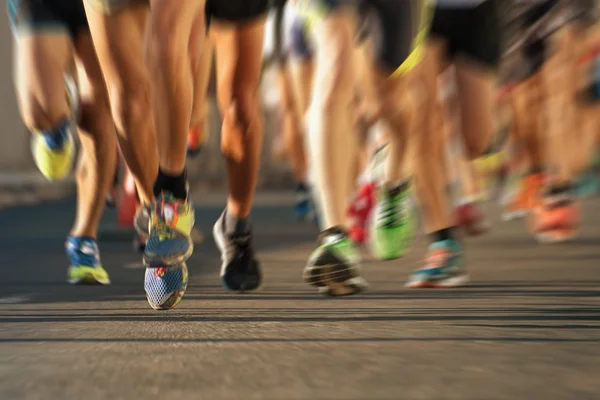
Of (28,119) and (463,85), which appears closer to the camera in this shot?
(28,119)

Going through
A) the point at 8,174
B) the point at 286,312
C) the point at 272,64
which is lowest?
the point at 286,312

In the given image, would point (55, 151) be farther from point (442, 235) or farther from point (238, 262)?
point (442, 235)

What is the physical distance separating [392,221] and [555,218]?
2.22 meters

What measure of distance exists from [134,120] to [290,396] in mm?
1932

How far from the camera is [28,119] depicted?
4.99 metres

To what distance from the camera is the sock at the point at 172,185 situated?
3.96m

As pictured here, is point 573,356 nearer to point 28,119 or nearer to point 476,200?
point 28,119

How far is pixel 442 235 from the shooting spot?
16.3ft

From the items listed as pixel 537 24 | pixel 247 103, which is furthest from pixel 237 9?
pixel 537 24

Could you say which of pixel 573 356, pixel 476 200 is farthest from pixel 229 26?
pixel 476 200

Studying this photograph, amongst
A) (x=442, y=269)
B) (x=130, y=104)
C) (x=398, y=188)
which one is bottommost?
(x=442, y=269)

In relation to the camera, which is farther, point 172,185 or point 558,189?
point 558,189

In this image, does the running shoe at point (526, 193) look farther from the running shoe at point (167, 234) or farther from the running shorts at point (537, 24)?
the running shoe at point (167, 234)

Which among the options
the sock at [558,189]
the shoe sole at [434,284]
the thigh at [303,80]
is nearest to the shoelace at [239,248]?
the shoe sole at [434,284]
